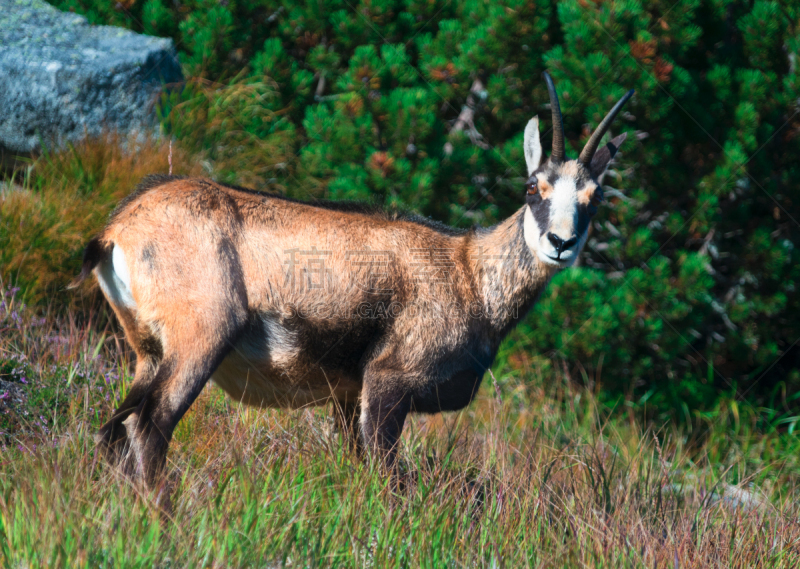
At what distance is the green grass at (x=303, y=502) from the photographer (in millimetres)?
2881

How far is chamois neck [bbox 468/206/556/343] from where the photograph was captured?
433 cm

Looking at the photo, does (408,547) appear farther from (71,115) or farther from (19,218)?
(71,115)

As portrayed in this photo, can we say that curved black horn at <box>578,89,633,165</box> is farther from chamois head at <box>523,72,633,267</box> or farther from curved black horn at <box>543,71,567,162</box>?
curved black horn at <box>543,71,567,162</box>

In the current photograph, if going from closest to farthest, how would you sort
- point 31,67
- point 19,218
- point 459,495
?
point 459,495 < point 19,218 < point 31,67

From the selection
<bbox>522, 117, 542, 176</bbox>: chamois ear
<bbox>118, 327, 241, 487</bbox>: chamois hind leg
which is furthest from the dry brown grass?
<bbox>522, 117, 542, 176</bbox>: chamois ear

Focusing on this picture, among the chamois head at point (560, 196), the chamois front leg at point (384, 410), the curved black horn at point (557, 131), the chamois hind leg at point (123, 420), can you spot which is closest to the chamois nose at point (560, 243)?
the chamois head at point (560, 196)

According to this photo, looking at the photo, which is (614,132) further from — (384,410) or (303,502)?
(303,502)

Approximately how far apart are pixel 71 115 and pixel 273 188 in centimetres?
194

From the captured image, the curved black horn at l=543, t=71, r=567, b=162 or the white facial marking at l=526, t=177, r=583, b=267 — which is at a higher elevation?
the curved black horn at l=543, t=71, r=567, b=162

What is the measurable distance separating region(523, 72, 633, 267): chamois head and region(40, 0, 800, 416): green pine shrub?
197 centimetres

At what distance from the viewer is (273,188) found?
716cm

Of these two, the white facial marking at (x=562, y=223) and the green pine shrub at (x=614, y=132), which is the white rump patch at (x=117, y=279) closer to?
the white facial marking at (x=562, y=223)

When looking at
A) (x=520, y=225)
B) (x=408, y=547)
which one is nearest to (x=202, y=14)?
(x=520, y=225)

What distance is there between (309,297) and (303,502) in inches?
42.0
